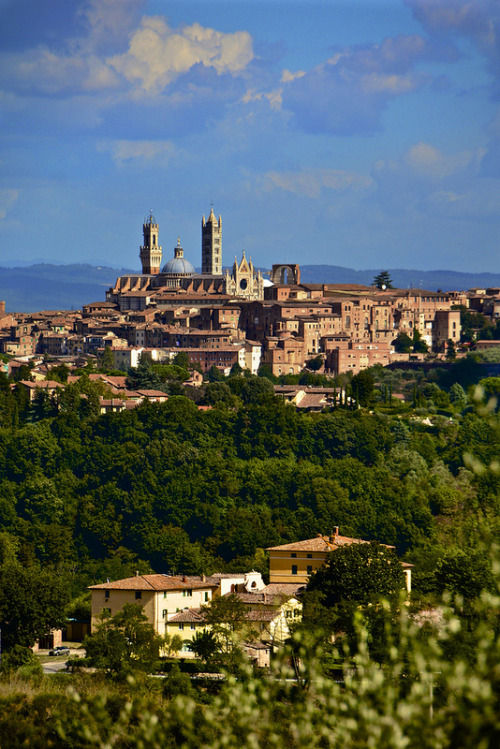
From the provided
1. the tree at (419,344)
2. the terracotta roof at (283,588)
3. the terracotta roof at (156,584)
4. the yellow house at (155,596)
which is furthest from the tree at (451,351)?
the yellow house at (155,596)

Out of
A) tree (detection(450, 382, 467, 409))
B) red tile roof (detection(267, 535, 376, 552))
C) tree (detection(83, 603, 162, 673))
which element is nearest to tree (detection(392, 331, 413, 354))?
tree (detection(450, 382, 467, 409))

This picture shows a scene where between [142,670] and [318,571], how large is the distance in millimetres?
6347

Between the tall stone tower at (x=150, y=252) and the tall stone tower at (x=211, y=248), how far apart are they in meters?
3.70

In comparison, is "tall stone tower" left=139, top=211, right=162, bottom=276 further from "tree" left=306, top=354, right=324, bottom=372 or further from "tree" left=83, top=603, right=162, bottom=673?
"tree" left=83, top=603, right=162, bottom=673

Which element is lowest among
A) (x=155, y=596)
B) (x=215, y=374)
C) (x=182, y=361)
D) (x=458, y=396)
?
(x=155, y=596)

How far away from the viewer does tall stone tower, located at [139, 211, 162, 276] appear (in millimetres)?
103250

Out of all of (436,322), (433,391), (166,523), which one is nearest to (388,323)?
(436,322)

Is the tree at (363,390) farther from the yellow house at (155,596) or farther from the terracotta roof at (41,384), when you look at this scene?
the yellow house at (155,596)

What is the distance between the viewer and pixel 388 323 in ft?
258

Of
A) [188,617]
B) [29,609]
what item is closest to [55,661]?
[29,609]

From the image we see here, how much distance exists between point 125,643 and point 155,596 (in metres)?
3.85

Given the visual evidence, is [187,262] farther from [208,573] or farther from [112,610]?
[112,610]

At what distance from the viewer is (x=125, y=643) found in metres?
26.6

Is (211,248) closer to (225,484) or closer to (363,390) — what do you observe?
(363,390)
